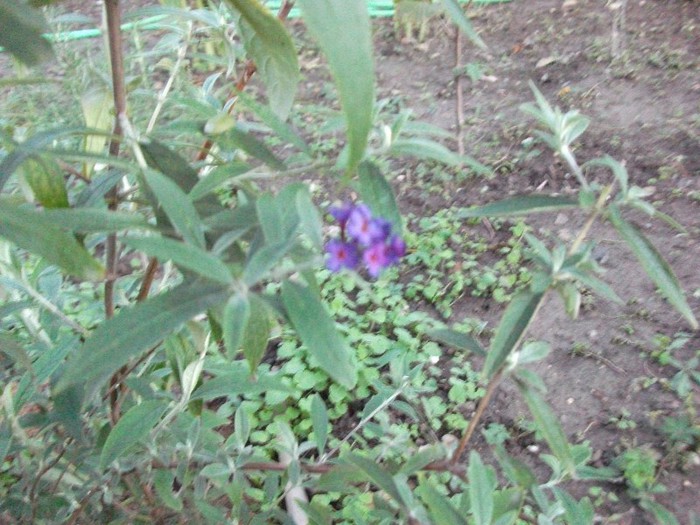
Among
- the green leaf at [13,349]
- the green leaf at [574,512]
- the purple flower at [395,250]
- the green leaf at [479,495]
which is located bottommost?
the green leaf at [574,512]

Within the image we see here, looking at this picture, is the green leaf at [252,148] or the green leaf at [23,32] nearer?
the green leaf at [23,32]

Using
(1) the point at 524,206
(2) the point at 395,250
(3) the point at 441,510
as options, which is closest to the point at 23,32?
(2) the point at 395,250

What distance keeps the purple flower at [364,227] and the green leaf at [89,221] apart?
0.57ft

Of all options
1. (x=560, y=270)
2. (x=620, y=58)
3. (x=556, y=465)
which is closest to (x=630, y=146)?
(x=620, y=58)

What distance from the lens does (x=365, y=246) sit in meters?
0.58

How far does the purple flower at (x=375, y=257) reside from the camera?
1.87 ft

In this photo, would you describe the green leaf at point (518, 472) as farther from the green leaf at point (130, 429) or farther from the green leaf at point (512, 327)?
the green leaf at point (130, 429)

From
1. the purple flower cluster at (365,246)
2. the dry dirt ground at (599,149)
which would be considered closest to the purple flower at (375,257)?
the purple flower cluster at (365,246)

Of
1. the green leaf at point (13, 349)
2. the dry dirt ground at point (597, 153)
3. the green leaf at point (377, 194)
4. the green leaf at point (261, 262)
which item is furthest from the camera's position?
the dry dirt ground at point (597, 153)

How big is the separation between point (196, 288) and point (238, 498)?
558mm

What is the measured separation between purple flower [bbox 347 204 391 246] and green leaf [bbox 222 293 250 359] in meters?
0.11

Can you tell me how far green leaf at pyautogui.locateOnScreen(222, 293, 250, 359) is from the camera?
20.2 inches

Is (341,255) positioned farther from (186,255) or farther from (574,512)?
(574,512)

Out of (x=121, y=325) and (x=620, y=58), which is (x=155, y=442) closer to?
(x=121, y=325)
